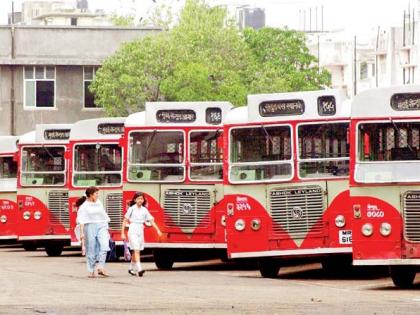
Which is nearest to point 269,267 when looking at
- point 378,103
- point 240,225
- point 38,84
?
point 240,225

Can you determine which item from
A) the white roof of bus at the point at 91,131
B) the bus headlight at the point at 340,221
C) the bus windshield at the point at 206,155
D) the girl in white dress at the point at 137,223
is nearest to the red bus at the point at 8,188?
the white roof of bus at the point at 91,131

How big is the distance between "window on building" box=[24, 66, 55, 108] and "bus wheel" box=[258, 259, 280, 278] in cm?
5075

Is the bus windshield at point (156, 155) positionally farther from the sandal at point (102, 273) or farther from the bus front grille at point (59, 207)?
the bus front grille at point (59, 207)

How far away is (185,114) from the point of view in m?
31.3

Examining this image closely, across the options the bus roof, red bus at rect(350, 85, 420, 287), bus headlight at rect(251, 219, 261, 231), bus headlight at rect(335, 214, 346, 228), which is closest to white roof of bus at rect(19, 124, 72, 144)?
the bus roof

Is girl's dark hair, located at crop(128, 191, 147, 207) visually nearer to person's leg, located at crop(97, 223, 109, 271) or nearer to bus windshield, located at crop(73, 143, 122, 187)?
person's leg, located at crop(97, 223, 109, 271)

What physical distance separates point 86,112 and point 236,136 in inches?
2025

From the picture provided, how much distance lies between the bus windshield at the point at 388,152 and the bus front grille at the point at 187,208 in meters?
6.99

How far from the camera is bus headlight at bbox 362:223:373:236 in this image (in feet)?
77.9

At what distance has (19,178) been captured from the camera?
40.2 m

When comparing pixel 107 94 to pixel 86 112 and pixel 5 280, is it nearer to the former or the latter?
pixel 86 112

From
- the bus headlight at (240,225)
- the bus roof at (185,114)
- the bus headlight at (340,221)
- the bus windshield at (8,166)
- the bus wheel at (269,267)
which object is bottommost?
the bus wheel at (269,267)

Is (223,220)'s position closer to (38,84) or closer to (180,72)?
(180,72)

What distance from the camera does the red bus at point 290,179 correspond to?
2684 cm
